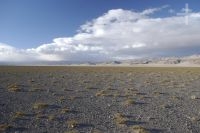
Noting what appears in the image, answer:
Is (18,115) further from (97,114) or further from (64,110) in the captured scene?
(97,114)

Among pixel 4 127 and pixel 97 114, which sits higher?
pixel 4 127

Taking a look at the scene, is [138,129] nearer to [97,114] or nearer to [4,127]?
[97,114]

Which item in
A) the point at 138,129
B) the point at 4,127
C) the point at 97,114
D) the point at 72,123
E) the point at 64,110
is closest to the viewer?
the point at 4,127

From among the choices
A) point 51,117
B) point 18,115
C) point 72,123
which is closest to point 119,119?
point 72,123

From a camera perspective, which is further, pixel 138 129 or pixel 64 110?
pixel 64 110

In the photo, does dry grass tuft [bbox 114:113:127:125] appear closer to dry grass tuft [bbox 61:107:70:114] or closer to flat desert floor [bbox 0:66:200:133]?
flat desert floor [bbox 0:66:200:133]

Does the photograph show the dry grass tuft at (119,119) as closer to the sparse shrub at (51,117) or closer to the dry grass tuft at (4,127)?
the sparse shrub at (51,117)

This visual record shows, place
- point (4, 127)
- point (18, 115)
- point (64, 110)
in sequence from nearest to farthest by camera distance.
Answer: point (4, 127), point (18, 115), point (64, 110)

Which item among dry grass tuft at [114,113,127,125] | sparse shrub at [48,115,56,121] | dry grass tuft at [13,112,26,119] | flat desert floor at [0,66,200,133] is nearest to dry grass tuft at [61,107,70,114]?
flat desert floor at [0,66,200,133]

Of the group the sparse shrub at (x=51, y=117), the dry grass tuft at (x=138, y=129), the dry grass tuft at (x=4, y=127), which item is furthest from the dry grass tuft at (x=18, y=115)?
the dry grass tuft at (x=138, y=129)

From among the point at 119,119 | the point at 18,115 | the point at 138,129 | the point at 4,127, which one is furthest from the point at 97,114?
the point at 4,127

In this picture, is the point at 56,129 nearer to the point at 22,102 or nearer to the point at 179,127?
the point at 179,127

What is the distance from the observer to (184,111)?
20.2 metres

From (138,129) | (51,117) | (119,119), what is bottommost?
(138,129)
